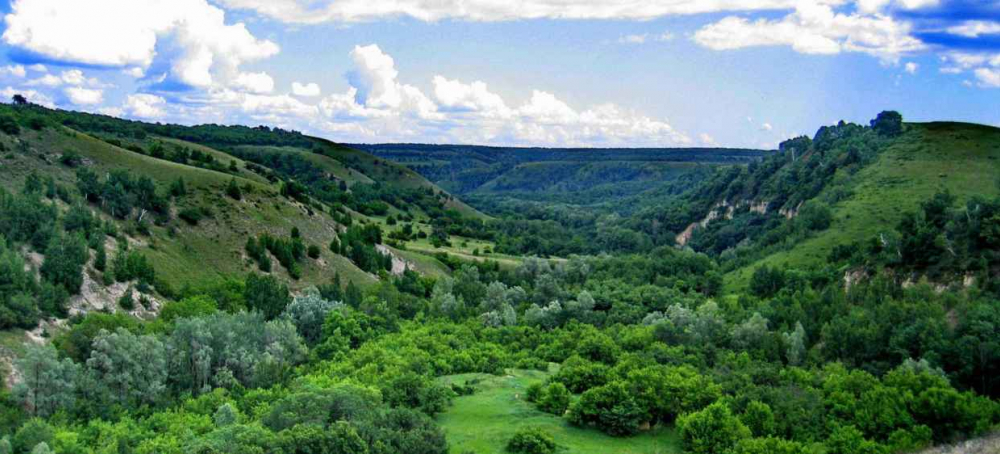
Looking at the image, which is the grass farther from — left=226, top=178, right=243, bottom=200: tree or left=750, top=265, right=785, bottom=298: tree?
left=226, top=178, right=243, bottom=200: tree

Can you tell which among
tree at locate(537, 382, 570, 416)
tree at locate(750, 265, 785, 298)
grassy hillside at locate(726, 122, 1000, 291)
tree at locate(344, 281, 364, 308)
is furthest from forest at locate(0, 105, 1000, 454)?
grassy hillside at locate(726, 122, 1000, 291)

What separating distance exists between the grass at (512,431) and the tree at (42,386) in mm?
28008

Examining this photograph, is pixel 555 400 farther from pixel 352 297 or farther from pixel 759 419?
pixel 352 297

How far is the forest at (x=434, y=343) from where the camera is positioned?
56812 mm

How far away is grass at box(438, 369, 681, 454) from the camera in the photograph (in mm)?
57344

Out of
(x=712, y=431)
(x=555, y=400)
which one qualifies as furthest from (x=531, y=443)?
(x=712, y=431)

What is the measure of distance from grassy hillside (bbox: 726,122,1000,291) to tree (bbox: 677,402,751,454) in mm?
84620

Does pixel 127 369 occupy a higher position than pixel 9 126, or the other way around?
pixel 9 126

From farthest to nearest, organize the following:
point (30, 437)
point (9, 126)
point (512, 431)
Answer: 1. point (9, 126)
2. point (512, 431)
3. point (30, 437)

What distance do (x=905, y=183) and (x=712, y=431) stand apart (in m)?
126

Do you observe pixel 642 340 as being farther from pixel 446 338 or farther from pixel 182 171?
pixel 182 171

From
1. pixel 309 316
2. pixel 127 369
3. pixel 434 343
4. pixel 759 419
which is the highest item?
pixel 759 419

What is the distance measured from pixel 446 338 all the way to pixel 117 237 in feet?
153

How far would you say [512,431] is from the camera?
59344 millimetres
